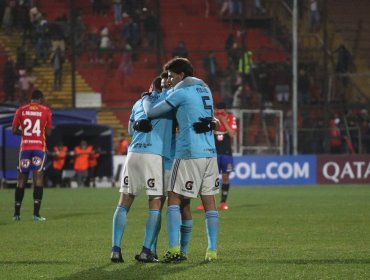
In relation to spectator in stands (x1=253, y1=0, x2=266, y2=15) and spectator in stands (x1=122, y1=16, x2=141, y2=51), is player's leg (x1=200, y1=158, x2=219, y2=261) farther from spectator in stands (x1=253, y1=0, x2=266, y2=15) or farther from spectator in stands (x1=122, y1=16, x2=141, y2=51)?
spectator in stands (x1=253, y1=0, x2=266, y2=15)

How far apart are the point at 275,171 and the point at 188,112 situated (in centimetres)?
2549

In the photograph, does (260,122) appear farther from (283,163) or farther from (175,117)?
(175,117)

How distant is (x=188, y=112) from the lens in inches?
454

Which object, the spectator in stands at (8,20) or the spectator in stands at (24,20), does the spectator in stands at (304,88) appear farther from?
the spectator in stands at (8,20)

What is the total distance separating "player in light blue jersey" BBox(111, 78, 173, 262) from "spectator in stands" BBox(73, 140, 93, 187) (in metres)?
25.7

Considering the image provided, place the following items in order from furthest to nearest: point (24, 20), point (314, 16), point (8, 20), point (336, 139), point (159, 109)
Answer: point (8, 20) → point (24, 20) → point (314, 16) → point (336, 139) → point (159, 109)

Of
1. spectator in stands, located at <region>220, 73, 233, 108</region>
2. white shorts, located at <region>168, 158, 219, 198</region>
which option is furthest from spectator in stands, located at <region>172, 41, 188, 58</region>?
white shorts, located at <region>168, 158, 219, 198</region>

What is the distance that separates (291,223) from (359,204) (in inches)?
243

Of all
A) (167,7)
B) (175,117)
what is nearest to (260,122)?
(167,7)

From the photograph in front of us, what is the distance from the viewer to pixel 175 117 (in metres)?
11.8

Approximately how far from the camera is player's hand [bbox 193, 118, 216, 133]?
11.5m

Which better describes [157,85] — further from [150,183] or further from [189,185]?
[189,185]

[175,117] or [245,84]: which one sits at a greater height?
[245,84]

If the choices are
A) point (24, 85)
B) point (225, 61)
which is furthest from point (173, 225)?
point (225, 61)
